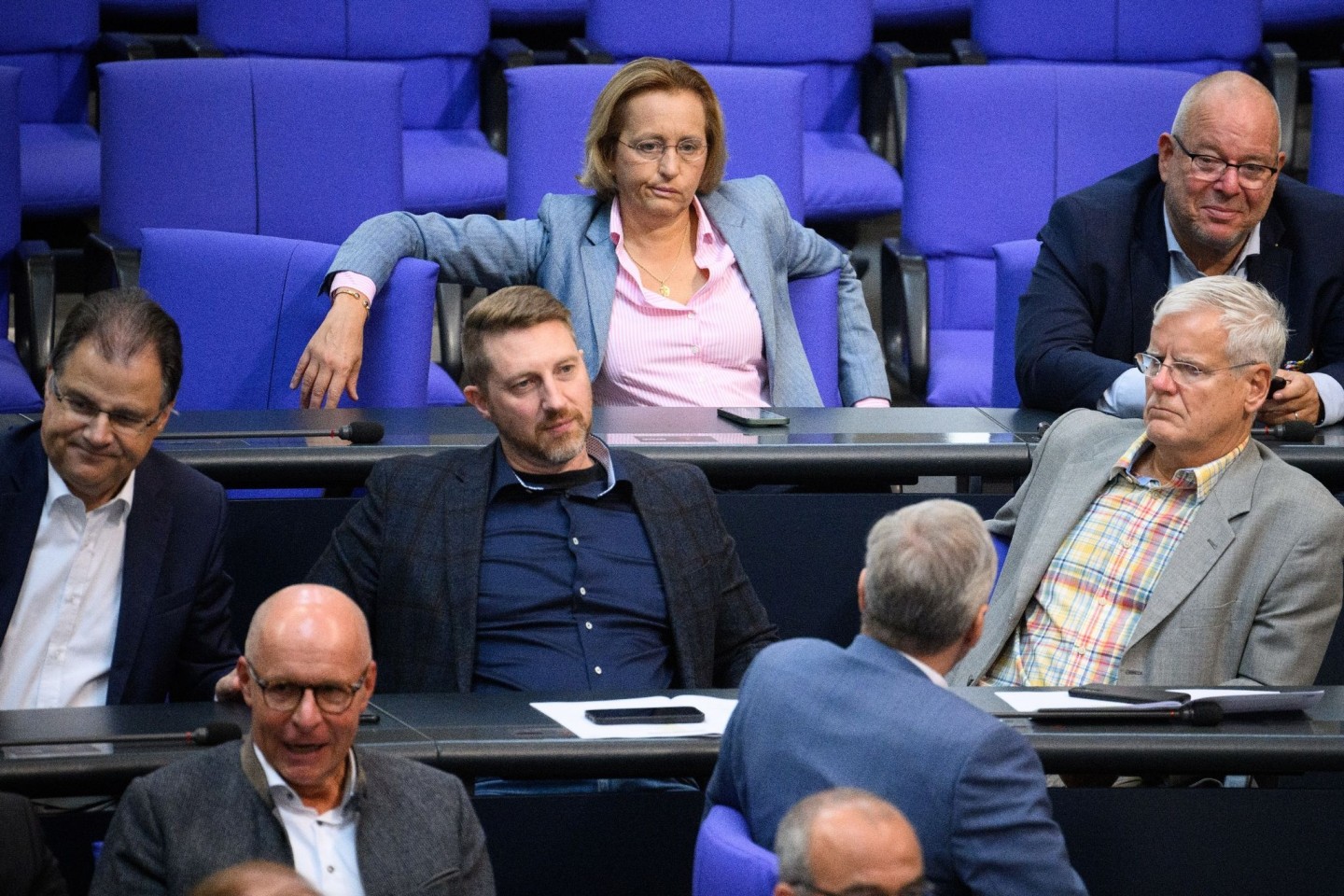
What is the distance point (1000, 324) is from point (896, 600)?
172 centimetres

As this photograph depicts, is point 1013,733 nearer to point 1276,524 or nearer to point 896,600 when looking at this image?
point 896,600

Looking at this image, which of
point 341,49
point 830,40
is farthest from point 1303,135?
point 341,49

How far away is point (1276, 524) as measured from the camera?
226 centimetres

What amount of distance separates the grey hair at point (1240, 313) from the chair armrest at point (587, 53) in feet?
6.71

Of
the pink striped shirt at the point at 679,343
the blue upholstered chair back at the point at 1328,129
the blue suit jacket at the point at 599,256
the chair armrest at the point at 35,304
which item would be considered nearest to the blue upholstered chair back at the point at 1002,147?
the blue upholstered chair back at the point at 1328,129

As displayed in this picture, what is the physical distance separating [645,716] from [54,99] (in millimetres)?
3133

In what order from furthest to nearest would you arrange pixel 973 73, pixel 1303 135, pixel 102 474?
pixel 1303 135 < pixel 973 73 < pixel 102 474

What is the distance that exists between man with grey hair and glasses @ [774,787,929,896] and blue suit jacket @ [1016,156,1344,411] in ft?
5.18

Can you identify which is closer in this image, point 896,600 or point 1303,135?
point 896,600

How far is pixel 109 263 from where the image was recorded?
11.4ft

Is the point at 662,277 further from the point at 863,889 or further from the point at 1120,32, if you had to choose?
the point at 863,889

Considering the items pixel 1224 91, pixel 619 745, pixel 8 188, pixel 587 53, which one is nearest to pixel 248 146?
pixel 8 188

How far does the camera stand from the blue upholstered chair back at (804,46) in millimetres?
4258

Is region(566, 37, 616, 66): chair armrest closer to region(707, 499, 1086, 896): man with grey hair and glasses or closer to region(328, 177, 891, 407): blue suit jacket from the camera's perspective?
region(328, 177, 891, 407): blue suit jacket
